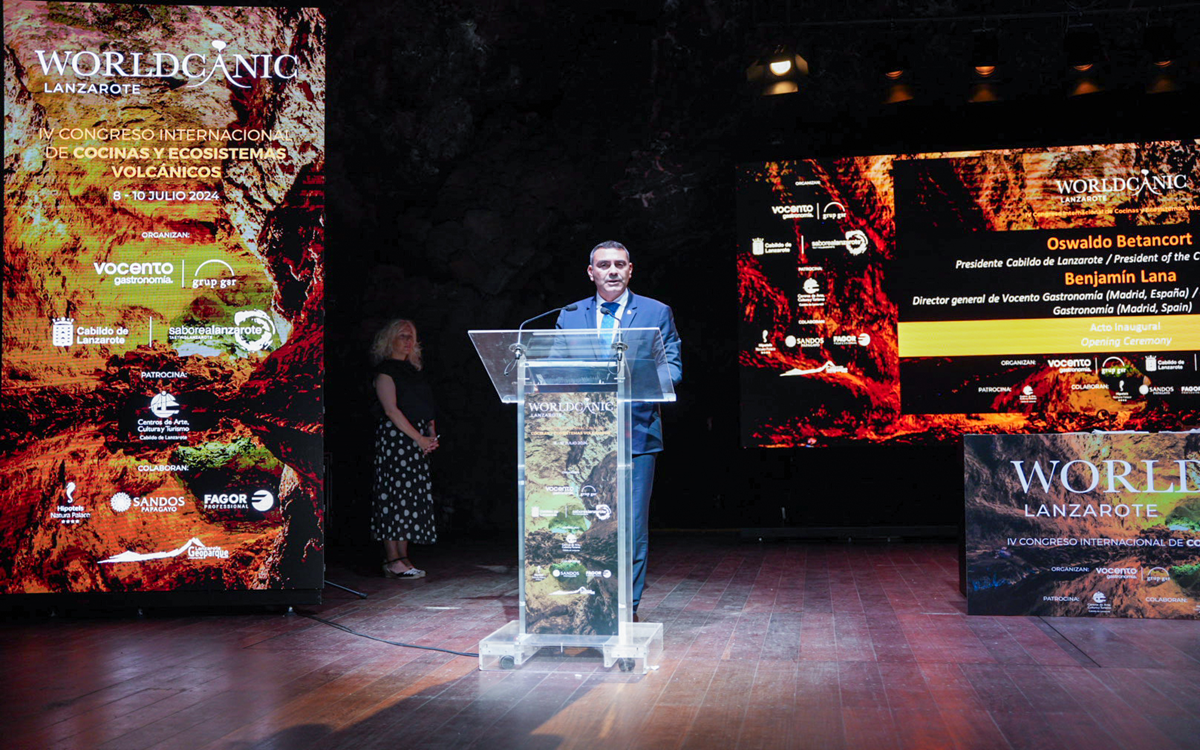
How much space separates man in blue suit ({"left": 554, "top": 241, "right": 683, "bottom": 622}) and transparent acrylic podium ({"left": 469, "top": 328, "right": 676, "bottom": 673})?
605mm

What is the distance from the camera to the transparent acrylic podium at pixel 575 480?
3510mm

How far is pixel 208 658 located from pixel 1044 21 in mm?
7218

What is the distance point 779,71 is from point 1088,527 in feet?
13.1

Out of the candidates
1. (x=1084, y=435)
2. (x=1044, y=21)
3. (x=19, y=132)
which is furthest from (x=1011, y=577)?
(x=19, y=132)

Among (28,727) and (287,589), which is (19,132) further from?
(28,727)

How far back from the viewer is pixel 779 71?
7020 millimetres

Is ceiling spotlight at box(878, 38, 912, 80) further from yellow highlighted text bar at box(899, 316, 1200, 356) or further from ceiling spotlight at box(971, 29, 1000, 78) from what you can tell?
yellow highlighted text bar at box(899, 316, 1200, 356)

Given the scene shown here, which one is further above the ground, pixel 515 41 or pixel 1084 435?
pixel 515 41

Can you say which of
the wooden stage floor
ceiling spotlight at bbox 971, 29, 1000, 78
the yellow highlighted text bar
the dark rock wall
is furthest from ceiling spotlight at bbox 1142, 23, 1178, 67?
the wooden stage floor

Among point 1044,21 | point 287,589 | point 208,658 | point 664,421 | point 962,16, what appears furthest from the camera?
point 664,421

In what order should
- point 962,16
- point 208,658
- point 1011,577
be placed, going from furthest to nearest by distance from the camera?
point 962,16 → point 1011,577 → point 208,658

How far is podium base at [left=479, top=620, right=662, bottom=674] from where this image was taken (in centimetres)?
348

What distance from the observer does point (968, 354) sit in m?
7.18

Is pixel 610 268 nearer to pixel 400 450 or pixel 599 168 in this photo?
pixel 400 450
